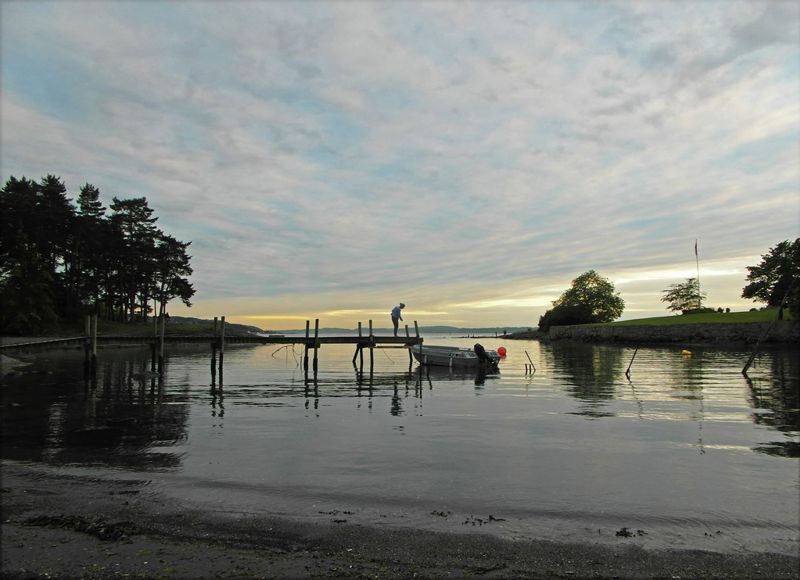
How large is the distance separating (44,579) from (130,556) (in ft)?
3.12

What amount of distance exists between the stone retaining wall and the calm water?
47.7 m

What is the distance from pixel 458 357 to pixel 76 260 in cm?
5021

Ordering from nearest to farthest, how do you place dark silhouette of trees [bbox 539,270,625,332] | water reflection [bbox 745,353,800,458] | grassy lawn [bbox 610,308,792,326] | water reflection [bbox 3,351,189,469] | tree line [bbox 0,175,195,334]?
water reflection [bbox 3,351,189,469] < water reflection [bbox 745,353,800,458] < tree line [bbox 0,175,195,334] < grassy lawn [bbox 610,308,792,326] < dark silhouette of trees [bbox 539,270,625,332]

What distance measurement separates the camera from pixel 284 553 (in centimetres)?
698

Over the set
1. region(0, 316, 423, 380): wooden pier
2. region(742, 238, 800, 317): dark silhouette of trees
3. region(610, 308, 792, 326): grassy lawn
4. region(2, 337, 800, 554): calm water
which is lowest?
region(2, 337, 800, 554): calm water

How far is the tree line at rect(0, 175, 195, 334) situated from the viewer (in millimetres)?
52344

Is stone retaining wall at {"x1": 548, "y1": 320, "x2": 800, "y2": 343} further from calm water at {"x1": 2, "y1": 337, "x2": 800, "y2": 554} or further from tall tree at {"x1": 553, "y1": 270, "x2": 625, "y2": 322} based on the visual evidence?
calm water at {"x1": 2, "y1": 337, "x2": 800, "y2": 554}

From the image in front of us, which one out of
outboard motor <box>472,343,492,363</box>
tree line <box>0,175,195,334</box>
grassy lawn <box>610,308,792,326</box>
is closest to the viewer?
outboard motor <box>472,343,492,363</box>

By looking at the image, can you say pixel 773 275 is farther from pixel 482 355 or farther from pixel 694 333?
pixel 482 355

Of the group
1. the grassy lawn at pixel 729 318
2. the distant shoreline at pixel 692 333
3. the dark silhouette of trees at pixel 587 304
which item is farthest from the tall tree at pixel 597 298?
the grassy lawn at pixel 729 318

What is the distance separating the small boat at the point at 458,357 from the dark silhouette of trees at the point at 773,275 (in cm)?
5913

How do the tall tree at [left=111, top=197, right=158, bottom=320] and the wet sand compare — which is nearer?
the wet sand

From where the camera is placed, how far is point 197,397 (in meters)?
24.3

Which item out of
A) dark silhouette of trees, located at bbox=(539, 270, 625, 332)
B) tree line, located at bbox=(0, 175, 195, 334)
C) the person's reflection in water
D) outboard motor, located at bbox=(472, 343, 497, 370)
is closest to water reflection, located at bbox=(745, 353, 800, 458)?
the person's reflection in water
